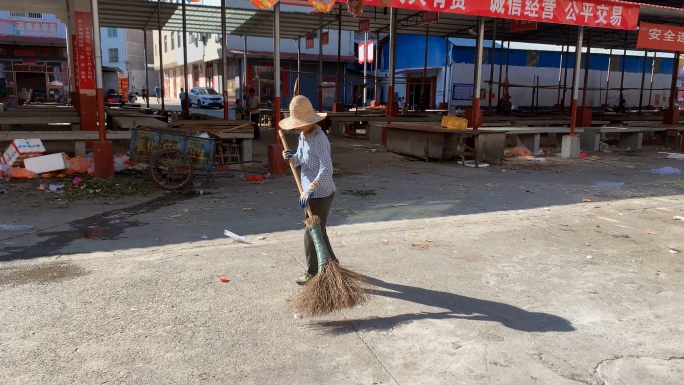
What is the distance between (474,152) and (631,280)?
788 cm

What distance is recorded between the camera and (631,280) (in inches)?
201

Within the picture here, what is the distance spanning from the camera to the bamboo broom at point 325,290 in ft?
13.6

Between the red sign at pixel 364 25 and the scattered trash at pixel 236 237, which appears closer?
the scattered trash at pixel 236 237

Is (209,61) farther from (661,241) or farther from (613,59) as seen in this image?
(661,241)

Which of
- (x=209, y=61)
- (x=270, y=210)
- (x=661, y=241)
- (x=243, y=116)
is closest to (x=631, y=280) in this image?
→ (x=661, y=241)

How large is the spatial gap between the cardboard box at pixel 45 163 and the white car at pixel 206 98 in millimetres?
28092

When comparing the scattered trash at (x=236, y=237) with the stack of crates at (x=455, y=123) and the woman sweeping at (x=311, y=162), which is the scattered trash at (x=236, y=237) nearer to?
the woman sweeping at (x=311, y=162)

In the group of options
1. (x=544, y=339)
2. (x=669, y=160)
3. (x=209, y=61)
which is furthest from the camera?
(x=209, y=61)

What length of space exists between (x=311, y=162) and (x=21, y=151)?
7.09m

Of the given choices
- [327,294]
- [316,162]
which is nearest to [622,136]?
[316,162]

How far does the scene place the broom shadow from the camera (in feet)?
13.1

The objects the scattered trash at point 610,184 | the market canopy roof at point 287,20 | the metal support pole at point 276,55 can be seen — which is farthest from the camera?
the market canopy roof at point 287,20

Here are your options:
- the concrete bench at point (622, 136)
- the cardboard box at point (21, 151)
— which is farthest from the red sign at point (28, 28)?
the concrete bench at point (622, 136)

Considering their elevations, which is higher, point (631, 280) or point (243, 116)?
point (243, 116)
